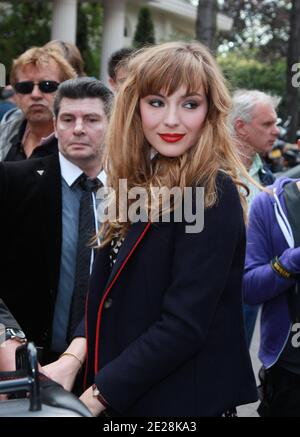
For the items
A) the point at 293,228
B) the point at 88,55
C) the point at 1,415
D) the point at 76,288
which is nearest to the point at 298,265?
the point at 293,228

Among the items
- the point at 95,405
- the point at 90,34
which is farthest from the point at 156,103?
the point at 90,34

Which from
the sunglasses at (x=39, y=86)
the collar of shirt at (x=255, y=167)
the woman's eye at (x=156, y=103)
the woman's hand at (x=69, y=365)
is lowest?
the woman's hand at (x=69, y=365)

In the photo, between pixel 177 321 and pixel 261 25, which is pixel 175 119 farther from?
pixel 261 25

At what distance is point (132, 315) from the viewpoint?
8.25ft

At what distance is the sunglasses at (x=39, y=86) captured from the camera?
4836 mm

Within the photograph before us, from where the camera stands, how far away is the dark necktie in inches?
132

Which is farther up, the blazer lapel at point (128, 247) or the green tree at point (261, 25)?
the green tree at point (261, 25)

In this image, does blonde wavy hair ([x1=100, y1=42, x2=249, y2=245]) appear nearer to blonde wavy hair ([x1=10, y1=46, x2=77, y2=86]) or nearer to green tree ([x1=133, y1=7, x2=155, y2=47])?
blonde wavy hair ([x1=10, y1=46, x2=77, y2=86])

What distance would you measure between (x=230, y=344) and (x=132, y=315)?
302 mm

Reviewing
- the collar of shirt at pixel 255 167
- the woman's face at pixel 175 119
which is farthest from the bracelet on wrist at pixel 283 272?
the collar of shirt at pixel 255 167

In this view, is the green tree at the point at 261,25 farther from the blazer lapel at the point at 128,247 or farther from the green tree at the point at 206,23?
the blazer lapel at the point at 128,247

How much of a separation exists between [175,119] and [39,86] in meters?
2.46

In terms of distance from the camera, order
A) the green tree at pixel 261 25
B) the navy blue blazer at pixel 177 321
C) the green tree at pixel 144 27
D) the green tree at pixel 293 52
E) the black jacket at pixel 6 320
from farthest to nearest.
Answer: the green tree at pixel 261 25 < the green tree at pixel 144 27 < the green tree at pixel 293 52 < the black jacket at pixel 6 320 < the navy blue blazer at pixel 177 321
